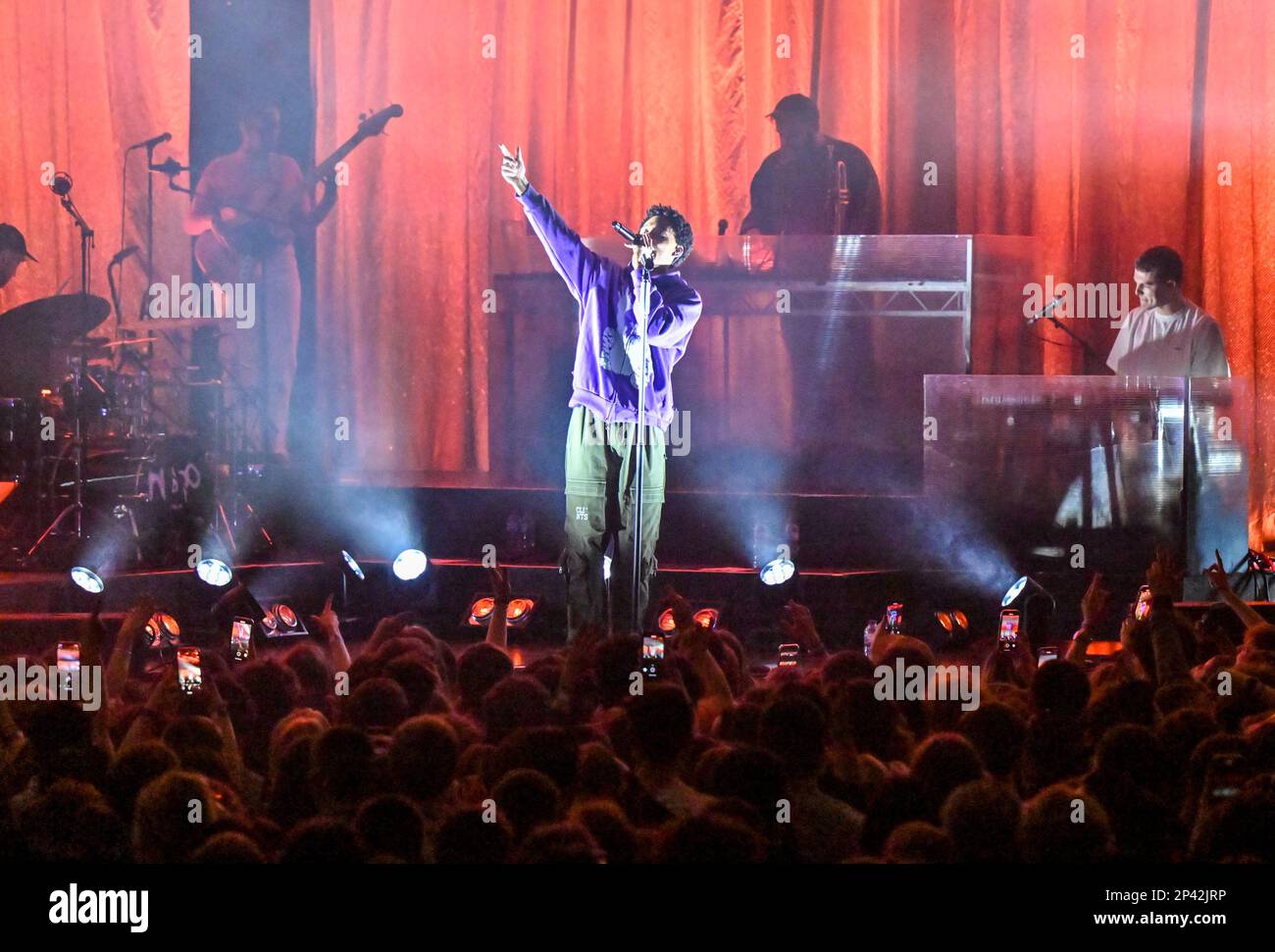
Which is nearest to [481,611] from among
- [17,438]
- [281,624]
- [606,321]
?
[281,624]

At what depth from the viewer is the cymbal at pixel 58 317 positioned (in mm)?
5711

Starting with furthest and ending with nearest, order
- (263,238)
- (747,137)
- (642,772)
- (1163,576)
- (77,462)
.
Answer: (747,137), (263,238), (77,462), (1163,576), (642,772)

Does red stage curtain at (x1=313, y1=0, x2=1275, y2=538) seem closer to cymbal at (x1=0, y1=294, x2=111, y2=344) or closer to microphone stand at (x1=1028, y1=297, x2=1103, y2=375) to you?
microphone stand at (x1=1028, y1=297, x2=1103, y2=375)

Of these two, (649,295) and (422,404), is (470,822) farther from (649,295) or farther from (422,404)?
(422,404)

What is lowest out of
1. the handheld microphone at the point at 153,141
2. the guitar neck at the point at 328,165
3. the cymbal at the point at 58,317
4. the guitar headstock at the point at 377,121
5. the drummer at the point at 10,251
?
the cymbal at the point at 58,317

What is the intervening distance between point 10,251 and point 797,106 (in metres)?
3.89

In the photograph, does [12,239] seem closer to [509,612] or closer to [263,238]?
[263,238]

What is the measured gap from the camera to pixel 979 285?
236 inches

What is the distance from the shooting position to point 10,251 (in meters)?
6.31

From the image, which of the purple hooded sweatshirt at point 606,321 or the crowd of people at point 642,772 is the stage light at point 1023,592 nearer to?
the purple hooded sweatshirt at point 606,321

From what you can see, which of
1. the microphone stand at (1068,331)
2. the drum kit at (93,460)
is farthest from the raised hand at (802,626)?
the microphone stand at (1068,331)

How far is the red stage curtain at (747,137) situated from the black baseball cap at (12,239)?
1.42 m
